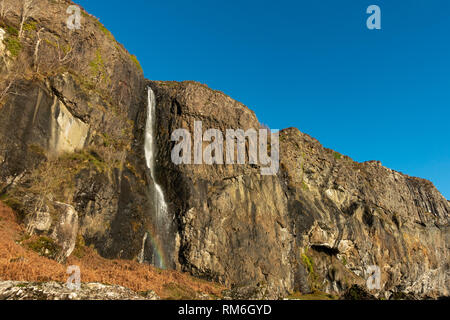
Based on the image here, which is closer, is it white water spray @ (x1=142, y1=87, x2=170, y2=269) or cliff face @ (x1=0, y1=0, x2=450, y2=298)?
cliff face @ (x1=0, y1=0, x2=450, y2=298)

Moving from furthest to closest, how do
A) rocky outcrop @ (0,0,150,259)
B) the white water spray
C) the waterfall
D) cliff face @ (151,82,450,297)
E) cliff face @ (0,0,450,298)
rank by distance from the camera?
1. cliff face @ (151,82,450,297)
2. the white water spray
3. the waterfall
4. cliff face @ (0,0,450,298)
5. rocky outcrop @ (0,0,150,259)

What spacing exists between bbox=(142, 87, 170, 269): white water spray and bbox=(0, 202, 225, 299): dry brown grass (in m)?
2.42

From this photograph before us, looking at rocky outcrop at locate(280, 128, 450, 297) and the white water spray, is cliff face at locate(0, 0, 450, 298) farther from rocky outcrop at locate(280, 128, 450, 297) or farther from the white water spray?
the white water spray

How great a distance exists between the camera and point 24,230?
1823 centimetres

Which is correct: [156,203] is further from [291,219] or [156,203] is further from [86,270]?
[291,219]

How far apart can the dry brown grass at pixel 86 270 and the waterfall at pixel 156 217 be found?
7.19 ft

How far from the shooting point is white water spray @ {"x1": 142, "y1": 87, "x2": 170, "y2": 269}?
29656mm

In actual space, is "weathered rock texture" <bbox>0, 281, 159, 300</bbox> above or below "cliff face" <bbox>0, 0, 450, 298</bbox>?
below

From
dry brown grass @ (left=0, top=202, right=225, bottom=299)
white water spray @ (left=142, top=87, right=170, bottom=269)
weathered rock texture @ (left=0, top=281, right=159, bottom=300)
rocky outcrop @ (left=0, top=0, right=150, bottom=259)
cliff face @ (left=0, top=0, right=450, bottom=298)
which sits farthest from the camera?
white water spray @ (left=142, top=87, right=170, bottom=269)

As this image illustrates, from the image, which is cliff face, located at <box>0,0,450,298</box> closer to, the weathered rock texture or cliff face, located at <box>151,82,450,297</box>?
cliff face, located at <box>151,82,450,297</box>

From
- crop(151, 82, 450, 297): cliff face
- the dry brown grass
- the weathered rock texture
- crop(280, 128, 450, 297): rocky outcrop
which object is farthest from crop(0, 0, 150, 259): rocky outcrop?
crop(280, 128, 450, 297): rocky outcrop

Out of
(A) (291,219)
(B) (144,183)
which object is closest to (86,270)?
(B) (144,183)

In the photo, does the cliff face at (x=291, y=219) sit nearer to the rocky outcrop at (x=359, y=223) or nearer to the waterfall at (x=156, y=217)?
the rocky outcrop at (x=359, y=223)

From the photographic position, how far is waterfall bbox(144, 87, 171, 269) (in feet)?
96.6
